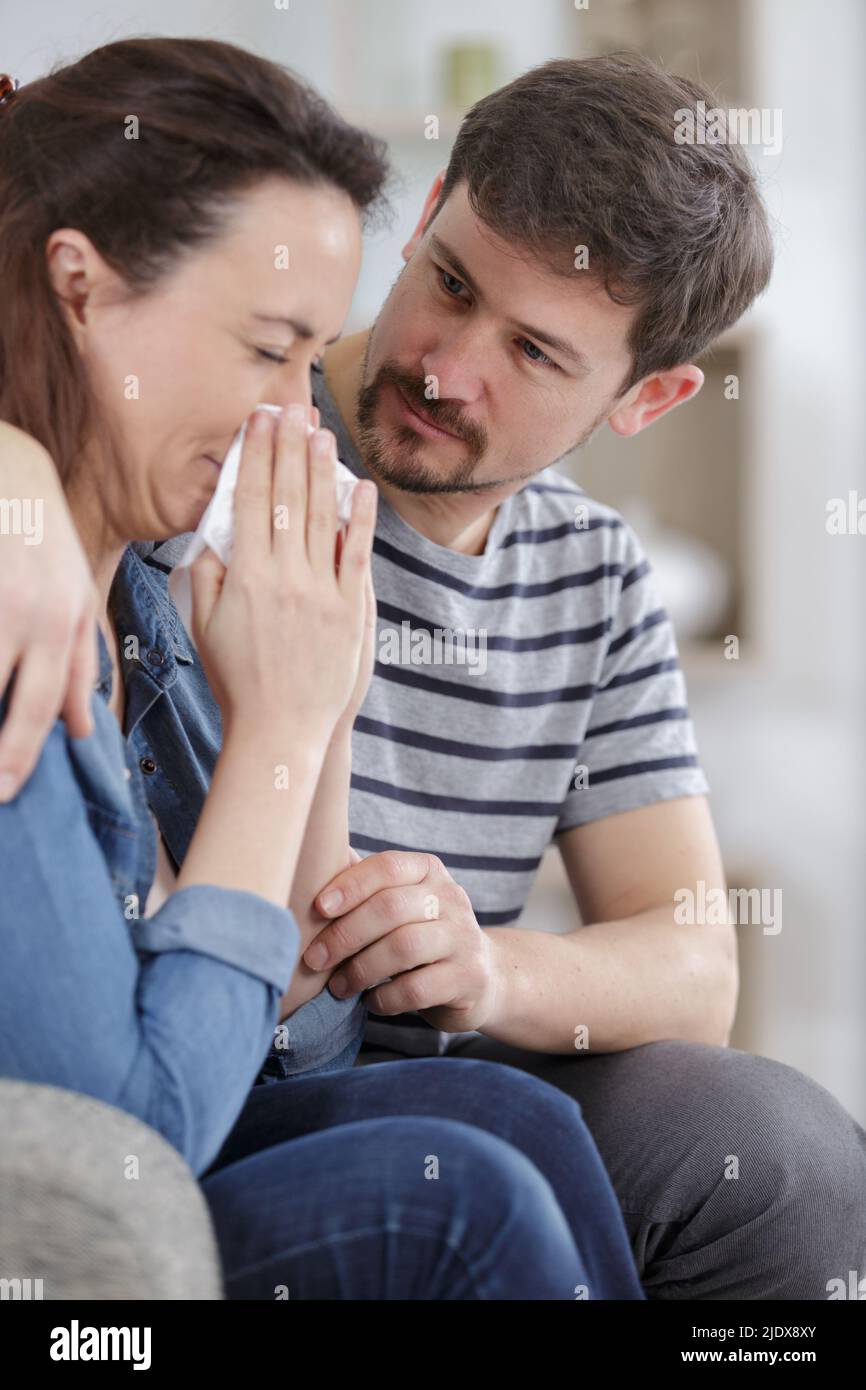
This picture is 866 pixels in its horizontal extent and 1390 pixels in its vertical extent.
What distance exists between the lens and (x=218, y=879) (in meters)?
0.88

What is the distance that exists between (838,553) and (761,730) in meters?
0.38

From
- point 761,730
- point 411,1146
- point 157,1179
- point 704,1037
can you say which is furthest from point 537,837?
Answer: point 761,730

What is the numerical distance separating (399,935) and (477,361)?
579 millimetres

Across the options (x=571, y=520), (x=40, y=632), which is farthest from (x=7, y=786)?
(x=571, y=520)

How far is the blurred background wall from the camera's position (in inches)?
103

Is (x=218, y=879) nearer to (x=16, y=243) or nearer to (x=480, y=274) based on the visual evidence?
(x=16, y=243)

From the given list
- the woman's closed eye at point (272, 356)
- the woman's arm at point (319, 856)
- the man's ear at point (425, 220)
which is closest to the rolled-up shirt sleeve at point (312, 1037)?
the woman's arm at point (319, 856)

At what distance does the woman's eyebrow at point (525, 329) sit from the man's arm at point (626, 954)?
1.63 ft

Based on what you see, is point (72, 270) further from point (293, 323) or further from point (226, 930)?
point (226, 930)

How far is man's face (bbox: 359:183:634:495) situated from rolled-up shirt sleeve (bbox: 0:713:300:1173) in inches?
26.3

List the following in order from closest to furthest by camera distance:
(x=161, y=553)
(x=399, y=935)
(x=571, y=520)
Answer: (x=399, y=935), (x=161, y=553), (x=571, y=520)

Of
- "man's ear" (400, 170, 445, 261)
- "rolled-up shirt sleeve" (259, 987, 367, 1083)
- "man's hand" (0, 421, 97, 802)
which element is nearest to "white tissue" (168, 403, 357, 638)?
"man's hand" (0, 421, 97, 802)

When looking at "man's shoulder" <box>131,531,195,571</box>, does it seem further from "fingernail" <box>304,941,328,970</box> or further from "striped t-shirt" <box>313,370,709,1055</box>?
"fingernail" <box>304,941,328,970</box>

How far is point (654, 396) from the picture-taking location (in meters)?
1.62
